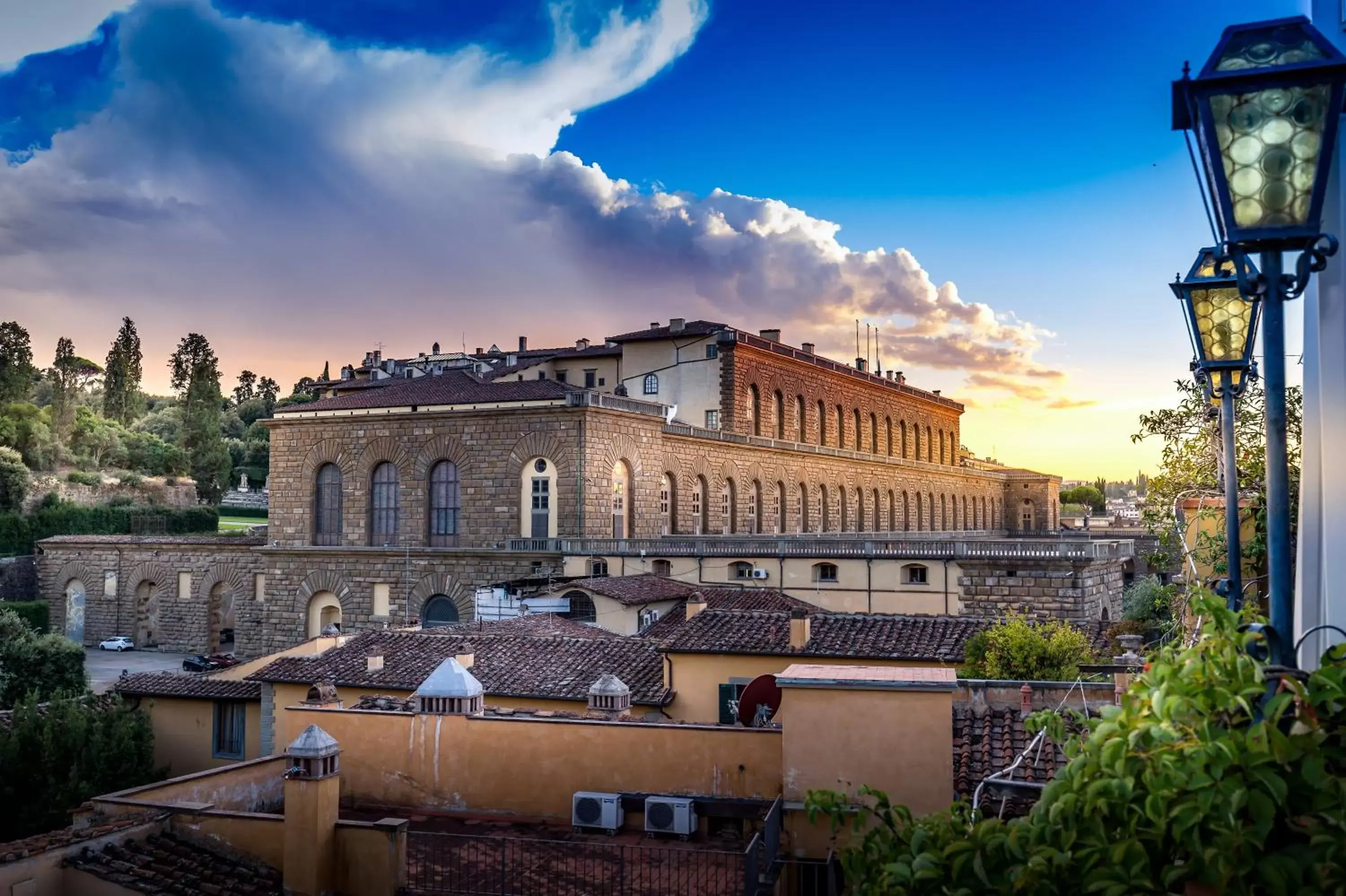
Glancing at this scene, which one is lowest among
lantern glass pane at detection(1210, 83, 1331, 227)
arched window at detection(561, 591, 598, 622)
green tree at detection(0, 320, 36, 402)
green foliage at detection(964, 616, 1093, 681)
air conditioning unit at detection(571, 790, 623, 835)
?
air conditioning unit at detection(571, 790, 623, 835)

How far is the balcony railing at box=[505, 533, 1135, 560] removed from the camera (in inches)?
1038

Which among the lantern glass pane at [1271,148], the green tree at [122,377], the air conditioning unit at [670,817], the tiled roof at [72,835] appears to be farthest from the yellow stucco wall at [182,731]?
the green tree at [122,377]

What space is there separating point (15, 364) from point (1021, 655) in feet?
217

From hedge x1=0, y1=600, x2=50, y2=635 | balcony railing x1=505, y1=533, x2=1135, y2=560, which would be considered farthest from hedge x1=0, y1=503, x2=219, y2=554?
balcony railing x1=505, y1=533, x2=1135, y2=560

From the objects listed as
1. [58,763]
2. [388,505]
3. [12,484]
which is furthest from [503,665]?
[12,484]

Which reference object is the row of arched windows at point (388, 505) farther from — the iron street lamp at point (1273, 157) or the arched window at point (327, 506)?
the iron street lamp at point (1273, 157)

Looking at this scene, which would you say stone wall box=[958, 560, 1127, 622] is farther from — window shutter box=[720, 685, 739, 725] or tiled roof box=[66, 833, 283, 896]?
tiled roof box=[66, 833, 283, 896]

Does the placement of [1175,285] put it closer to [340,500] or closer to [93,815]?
[93,815]

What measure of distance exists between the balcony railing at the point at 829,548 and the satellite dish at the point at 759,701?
1405cm

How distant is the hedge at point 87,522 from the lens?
4834 cm

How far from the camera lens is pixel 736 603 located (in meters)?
25.0

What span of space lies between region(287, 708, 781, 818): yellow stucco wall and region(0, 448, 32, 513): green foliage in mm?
47335

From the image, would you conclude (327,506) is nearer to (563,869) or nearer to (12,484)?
(12,484)

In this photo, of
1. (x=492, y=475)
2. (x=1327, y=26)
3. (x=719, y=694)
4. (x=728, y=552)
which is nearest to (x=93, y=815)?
(x=719, y=694)
